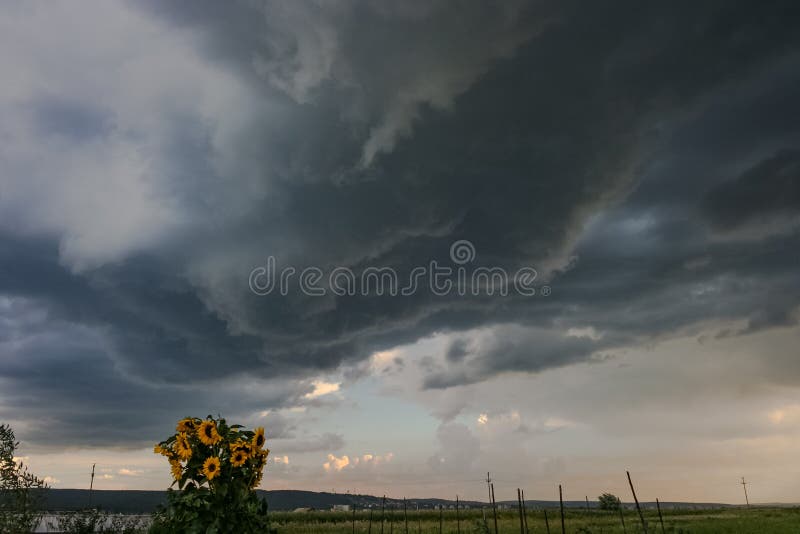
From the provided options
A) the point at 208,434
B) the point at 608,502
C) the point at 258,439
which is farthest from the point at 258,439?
the point at 608,502

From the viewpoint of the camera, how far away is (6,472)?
1614 cm

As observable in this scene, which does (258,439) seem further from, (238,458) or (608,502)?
(608,502)

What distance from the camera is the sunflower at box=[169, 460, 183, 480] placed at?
1127 cm

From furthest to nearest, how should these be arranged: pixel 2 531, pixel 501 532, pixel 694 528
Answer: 1. pixel 694 528
2. pixel 501 532
3. pixel 2 531

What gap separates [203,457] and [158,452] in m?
0.97

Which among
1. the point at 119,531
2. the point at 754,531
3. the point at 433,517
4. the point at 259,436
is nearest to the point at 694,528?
the point at 754,531

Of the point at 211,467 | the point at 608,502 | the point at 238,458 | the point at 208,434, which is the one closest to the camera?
the point at 211,467

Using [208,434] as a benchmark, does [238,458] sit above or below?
below

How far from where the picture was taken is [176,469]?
445 inches

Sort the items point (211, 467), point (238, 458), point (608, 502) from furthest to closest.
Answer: point (608, 502) < point (238, 458) < point (211, 467)

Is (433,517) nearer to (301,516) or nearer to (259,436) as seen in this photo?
(301,516)

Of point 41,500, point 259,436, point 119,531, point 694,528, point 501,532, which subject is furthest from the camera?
point 694,528

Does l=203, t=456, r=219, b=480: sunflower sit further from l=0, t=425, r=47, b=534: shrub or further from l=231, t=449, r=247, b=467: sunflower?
l=0, t=425, r=47, b=534: shrub

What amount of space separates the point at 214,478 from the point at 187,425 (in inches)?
46.5
